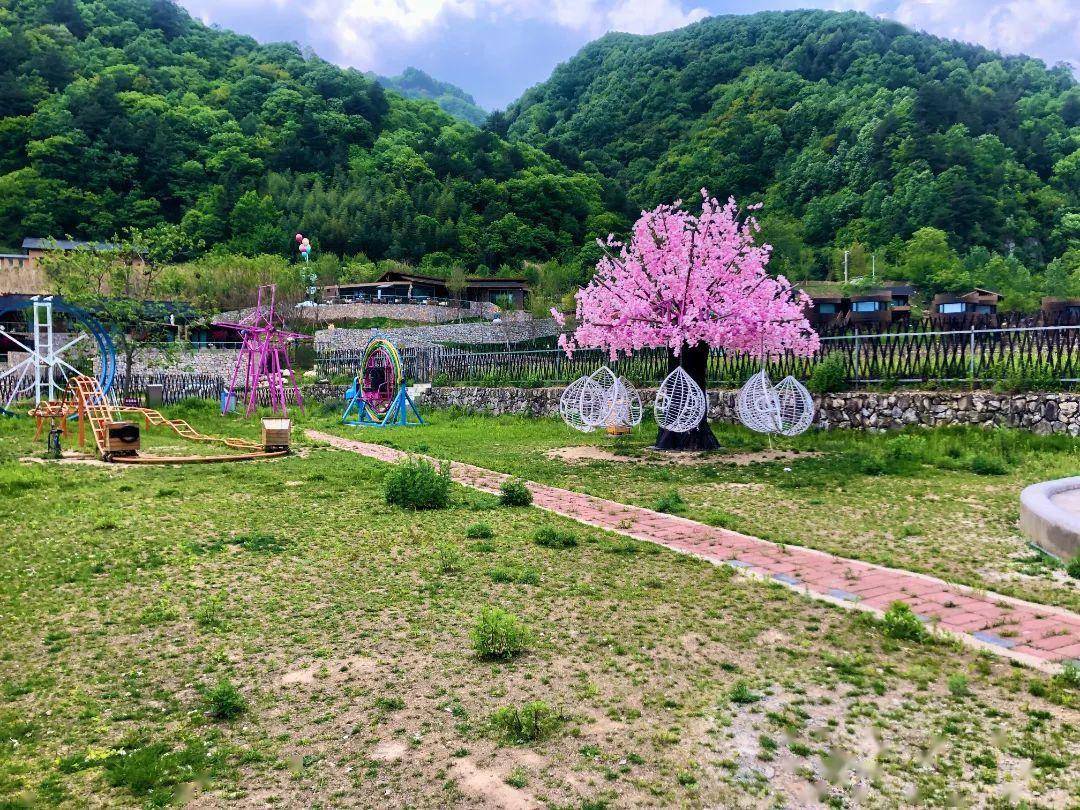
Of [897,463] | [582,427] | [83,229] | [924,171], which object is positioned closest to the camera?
[897,463]

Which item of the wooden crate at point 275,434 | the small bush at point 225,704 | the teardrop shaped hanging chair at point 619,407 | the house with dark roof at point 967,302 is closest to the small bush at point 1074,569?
the small bush at point 225,704

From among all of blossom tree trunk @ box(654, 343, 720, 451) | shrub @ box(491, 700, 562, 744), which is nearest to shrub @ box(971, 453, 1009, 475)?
blossom tree trunk @ box(654, 343, 720, 451)

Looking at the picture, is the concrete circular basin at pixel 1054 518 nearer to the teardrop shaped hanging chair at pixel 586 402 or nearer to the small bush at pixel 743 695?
the small bush at pixel 743 695

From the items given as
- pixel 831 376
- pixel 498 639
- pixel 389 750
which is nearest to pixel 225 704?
pixel 389 750

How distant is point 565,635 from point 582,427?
498 inches

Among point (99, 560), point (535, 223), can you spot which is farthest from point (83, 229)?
point (99, 560)

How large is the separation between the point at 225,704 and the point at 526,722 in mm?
1543

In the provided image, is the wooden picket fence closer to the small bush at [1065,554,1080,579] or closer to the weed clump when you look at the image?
the small bush at [1065,554,1080,579]

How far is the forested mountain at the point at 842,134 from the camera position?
64750mm

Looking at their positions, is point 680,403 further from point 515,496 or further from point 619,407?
point 515,496

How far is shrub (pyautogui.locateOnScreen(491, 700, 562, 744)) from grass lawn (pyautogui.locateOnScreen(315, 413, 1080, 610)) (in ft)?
13.0

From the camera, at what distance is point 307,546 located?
291 inches

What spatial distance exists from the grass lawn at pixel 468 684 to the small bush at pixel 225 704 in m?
0.01

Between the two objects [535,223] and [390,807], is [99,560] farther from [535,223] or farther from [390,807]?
[535,223]
